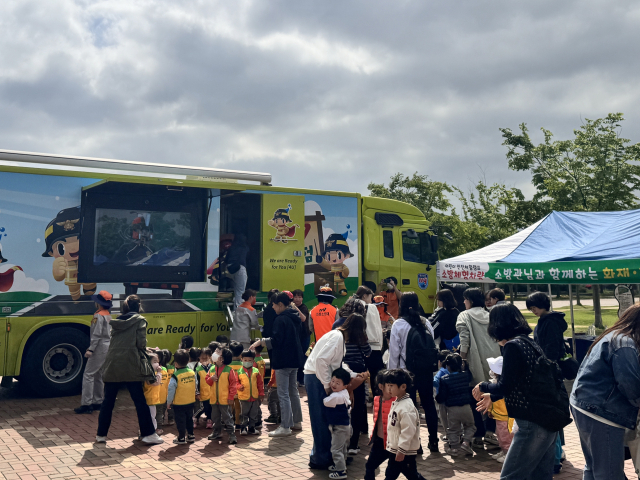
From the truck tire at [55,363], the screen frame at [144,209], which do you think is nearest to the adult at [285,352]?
the screen frame at [144,209]

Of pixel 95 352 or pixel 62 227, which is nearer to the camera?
pixel 95 352

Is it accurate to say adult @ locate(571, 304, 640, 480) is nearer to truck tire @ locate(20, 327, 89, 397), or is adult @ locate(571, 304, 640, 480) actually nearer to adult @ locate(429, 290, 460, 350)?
adult @ locate(429, 290, 460, 350)

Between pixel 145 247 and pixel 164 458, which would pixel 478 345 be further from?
pixel 145 247

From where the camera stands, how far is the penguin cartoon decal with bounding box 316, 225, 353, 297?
11312mm

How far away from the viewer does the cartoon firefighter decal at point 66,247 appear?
888cm

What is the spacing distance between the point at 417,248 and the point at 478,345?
6.32m

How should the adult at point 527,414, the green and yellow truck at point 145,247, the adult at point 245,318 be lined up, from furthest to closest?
the adult at point 245,318
the green and yellow truck at point 145,247
the adult at point 527,414

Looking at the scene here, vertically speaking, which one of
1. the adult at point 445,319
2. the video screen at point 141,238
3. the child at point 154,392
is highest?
the video screen at point 141,238

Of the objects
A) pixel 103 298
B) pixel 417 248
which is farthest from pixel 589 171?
pixel 103 298

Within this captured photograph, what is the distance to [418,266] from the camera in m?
12.6

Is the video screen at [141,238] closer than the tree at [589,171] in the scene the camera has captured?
Yes

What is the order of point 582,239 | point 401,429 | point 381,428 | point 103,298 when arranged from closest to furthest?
point 401,429 < point 381,428 < point 103,298 < point 582,239

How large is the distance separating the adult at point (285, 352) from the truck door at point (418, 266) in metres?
5.58

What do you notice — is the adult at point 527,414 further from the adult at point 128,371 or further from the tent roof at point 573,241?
the tent roof at point 573,241
